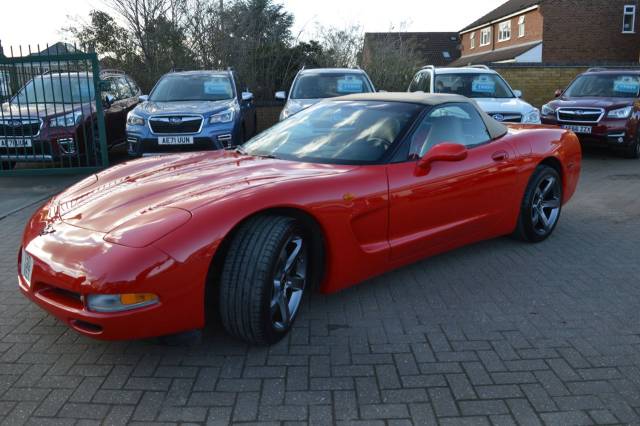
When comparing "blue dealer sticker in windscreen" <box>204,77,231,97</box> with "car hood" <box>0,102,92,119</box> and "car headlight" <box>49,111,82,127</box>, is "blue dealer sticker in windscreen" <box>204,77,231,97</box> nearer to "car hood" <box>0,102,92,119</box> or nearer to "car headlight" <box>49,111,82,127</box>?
"car hood" <box>0,102,92,119</box>

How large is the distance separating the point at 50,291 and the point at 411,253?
226cm

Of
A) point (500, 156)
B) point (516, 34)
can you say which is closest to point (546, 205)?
point (500, 156)

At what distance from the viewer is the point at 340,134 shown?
4.02 m

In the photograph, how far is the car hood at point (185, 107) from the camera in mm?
8719

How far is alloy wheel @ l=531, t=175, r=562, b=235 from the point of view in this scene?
4957 millimetres

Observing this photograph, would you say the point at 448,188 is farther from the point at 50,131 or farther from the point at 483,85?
the point at 483,85

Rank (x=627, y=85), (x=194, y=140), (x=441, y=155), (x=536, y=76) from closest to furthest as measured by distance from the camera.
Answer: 1. (x=441, y=155)
2. (x=194, y=140)
3. (x=627, y=85)
4. (x=536, y=76)

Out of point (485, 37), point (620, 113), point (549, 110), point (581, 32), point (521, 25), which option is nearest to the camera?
point (620, 113)

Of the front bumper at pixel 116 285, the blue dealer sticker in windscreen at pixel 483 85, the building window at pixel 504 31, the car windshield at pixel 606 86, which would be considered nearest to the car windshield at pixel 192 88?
the blue dealer sticker in windscreen at pixel 483 85

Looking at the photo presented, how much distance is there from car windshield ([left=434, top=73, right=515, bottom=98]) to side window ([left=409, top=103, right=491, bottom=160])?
243 inches

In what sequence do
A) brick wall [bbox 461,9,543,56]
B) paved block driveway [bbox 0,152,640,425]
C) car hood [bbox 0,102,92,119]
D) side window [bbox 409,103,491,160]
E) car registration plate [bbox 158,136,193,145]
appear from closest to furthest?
paved block driveway [bbox 0,152,640,425], side window [bbox 409,103,491,160], car hood [bbox 0,102,92,119], car registration plate [bbox 158,136,193,145], brick wall [bbox 461,9,543,56]

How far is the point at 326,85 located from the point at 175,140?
3606mm

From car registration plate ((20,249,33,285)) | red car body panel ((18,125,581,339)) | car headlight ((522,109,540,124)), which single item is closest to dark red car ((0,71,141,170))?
red car body panel ((18,125,581,339))

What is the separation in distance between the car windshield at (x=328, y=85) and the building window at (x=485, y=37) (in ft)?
103
